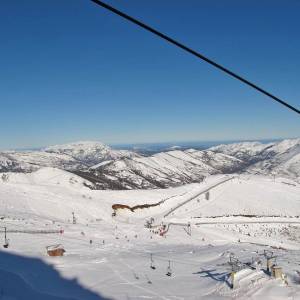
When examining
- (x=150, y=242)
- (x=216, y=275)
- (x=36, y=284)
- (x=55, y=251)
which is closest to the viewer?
(x=36, y=284)

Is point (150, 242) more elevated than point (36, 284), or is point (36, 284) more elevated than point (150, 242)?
point (36, 284)

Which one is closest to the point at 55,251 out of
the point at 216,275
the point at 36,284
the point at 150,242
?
the point at 36,284

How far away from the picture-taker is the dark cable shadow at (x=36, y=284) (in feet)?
50.5

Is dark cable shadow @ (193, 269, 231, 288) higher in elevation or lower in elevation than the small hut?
lower

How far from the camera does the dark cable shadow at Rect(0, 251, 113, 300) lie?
606 inches

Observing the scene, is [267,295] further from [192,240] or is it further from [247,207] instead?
[247,207]

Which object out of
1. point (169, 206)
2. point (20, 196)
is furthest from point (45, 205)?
point (169, 206)

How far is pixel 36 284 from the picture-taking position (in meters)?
17.3

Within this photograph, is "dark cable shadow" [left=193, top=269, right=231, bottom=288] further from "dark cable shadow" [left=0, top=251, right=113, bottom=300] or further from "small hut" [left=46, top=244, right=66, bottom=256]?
"small hut" [left=46, top=244, right=66, bottom=256]

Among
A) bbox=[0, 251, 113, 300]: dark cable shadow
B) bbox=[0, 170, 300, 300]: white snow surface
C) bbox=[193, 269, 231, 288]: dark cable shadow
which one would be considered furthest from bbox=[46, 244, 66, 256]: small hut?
bbox=[193, 269, 231, 288]: dark cable shadow

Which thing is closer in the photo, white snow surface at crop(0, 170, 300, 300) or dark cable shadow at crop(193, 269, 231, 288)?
white snow surface at crop(0, 170, 300, 300)

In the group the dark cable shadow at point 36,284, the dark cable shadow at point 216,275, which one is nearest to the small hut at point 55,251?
the dark cable shadow at point 36,284

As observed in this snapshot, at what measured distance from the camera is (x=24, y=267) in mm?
20422

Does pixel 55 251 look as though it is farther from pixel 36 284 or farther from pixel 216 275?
pixel 216 275
